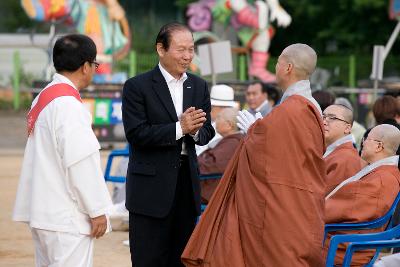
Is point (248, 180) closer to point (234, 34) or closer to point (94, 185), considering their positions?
point (94, 185)

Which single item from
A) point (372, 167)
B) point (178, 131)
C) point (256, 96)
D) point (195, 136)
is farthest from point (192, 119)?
point (256, 96)

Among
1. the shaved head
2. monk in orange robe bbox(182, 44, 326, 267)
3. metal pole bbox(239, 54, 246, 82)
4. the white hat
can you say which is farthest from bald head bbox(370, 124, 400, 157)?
metal pole bbox(239, 54, 246, 82)

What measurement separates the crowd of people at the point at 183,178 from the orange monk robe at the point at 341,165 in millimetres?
373

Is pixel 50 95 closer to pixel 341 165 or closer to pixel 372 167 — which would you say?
pixel 372 167

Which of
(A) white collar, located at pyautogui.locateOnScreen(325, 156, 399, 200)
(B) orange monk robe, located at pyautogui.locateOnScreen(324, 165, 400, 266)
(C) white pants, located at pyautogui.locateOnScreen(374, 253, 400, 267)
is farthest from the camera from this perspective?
(A) white collar, located at pyautogui.locateOnScreen(325, 156, 399, 200)

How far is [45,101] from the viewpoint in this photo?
5.41 meters

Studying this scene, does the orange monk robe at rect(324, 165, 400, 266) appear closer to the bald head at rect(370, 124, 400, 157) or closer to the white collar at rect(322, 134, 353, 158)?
the bald head at rect(370, 124, 400, 157)

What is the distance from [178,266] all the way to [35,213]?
1.32 metres

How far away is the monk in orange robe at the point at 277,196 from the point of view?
5836mm

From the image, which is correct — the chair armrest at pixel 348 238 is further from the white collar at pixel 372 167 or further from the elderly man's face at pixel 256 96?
the elderly man's face at pixel 256 96

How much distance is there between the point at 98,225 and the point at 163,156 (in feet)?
3.35

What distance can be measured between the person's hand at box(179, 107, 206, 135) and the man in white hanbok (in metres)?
0.86

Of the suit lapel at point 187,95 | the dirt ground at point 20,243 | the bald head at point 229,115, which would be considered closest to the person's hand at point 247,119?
the suit lapel at point 187,95

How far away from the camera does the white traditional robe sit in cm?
530
